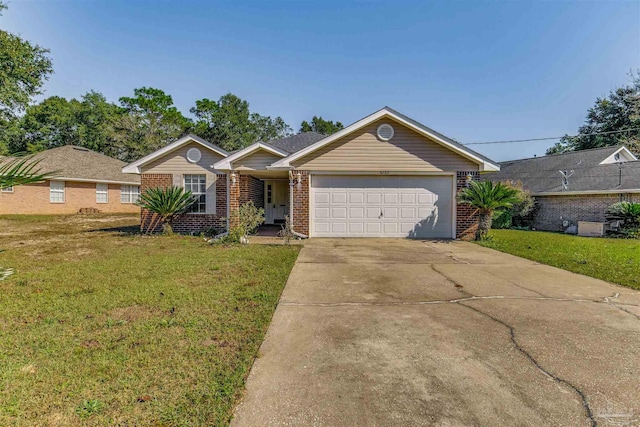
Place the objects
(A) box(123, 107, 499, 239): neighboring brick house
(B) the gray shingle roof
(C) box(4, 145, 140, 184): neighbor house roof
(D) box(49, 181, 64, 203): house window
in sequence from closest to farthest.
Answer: (A) box(123, 107, 499, 239): neighboring brick house < (B) the gray shingle roof < (D) box(49, 181, 64, 203): house window < (C) box(4, 145, 140, 184): neighbor house roof

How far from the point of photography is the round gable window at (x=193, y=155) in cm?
1316

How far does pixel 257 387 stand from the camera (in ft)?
8.71

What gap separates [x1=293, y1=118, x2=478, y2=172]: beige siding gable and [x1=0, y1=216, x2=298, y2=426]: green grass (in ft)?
18.2

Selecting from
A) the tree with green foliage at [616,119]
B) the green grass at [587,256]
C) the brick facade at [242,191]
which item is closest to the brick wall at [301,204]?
the brick facade at [242,191]

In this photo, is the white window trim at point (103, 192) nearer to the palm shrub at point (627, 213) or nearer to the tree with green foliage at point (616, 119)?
the palm shrub at point (627, 213)

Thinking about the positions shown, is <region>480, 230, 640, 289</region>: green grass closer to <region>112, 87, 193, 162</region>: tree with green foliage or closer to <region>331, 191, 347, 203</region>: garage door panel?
<region>331, 191, 347, 203</region>: garage door panel

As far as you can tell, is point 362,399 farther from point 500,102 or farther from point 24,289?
point 500,102

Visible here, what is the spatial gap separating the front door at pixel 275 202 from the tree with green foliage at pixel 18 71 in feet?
53.1

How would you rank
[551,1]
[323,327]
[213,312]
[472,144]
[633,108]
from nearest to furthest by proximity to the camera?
[323,327]
[213,312]
[551,1]
[472,144]
[633,108]

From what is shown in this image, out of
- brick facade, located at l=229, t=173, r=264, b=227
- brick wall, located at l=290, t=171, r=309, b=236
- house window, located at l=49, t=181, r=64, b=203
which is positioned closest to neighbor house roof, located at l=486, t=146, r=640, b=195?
brick wall, located at l=290, t=171, r=309, b=236

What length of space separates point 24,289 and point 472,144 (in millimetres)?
23028

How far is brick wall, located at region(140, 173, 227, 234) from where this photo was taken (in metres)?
13.2

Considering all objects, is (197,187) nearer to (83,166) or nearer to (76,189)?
(76,189)

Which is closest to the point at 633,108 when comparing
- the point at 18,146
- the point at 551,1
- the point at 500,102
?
the point at 500,102
